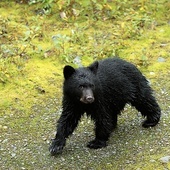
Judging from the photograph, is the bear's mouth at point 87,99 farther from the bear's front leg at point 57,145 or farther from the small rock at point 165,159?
the small rock at point 165,159

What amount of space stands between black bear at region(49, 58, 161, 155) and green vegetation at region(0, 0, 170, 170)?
0.21m

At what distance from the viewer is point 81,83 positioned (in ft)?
18.7

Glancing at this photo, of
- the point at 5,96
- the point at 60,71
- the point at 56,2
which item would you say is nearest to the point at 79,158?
the point at 5,96

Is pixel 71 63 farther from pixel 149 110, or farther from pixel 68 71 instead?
pixel 68 71

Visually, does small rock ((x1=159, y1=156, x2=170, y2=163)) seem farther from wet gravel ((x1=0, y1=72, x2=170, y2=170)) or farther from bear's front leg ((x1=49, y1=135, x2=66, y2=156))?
bear's front leg ((x1=49, y1=135, x2=66, y2=156))

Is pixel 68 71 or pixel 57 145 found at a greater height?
pixel 68 71

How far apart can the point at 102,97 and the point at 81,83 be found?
20.4 inches

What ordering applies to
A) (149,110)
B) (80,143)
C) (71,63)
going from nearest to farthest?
(80,143)
(149,110)
(71,63)

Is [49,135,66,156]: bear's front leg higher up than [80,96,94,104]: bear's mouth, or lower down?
lower down

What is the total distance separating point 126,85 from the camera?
21.1 feet

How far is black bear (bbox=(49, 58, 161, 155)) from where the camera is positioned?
578 centimetres

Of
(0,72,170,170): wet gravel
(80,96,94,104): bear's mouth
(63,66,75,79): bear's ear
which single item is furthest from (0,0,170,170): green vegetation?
(63,66,75,79): bear's ear

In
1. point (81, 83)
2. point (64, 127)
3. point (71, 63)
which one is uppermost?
point (81, 83)

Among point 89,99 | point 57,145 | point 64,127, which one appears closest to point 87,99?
point 89,99
